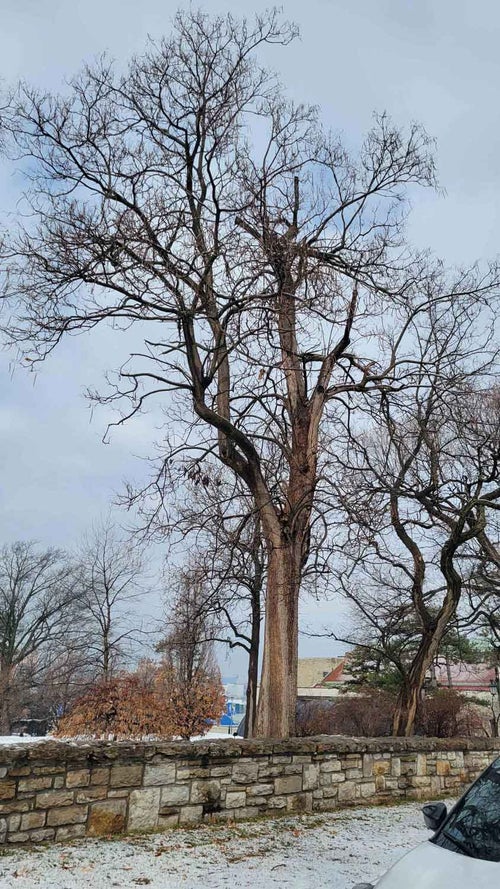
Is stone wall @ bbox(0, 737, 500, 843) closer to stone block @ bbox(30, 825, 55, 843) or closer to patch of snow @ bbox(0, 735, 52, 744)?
stone block @ bbox(30, 825, 55, 843)

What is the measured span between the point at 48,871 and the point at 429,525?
9.16m

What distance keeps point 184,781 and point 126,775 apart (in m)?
0.67

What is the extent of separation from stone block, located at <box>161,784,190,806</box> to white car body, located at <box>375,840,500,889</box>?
12.9 ft

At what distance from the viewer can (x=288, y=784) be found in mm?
7402

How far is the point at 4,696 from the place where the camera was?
106 feet

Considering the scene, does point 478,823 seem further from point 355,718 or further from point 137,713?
point 355,718

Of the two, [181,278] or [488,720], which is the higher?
[181,278]

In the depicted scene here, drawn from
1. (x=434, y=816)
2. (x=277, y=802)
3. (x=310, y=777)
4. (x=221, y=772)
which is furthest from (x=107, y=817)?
(x=434, y=816)

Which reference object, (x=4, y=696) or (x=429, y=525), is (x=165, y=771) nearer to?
(x=429, y=525)

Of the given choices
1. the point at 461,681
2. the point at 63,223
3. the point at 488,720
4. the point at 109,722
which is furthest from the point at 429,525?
the point at 461,681

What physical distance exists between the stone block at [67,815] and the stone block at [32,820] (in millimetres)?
60

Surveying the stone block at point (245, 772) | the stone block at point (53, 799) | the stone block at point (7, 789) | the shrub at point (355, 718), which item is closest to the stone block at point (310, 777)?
the stone block at point (245, 772)

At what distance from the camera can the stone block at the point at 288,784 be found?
24.0 ft

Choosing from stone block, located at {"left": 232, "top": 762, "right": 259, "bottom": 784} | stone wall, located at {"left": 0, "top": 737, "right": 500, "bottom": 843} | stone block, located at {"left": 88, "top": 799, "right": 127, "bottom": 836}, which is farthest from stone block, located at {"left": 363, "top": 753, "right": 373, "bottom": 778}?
stone block, located at {"left": 88, "top": 799, "right": 127, "bottom": 836}
